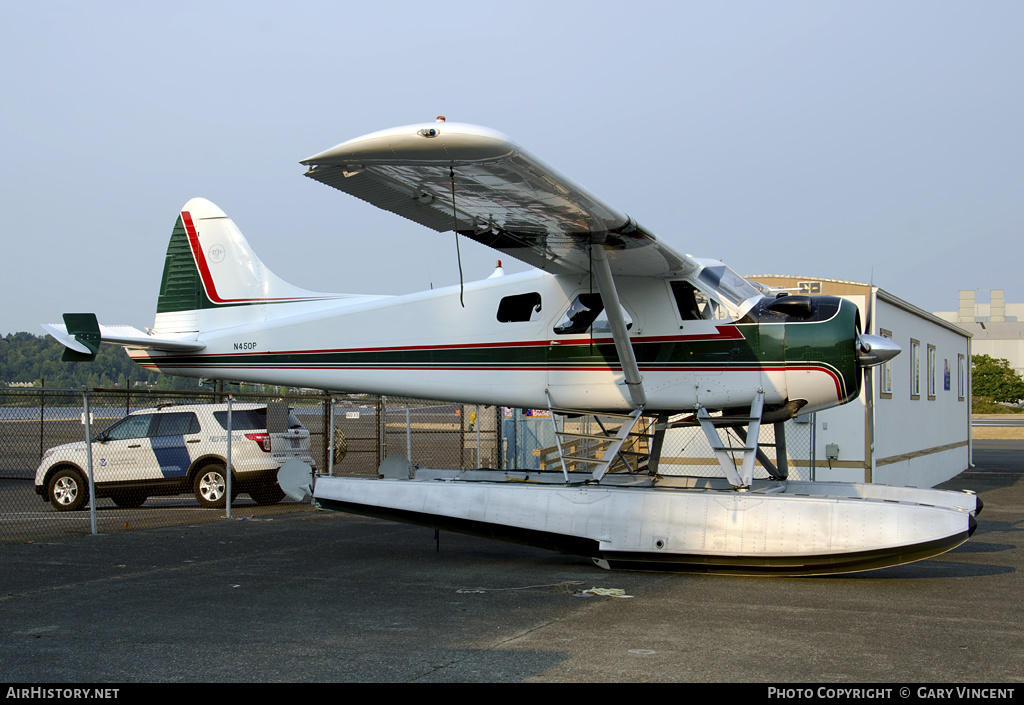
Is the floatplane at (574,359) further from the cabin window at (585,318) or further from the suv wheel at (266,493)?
the suv wheel at (266,493)

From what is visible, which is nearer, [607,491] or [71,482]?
[607,491]

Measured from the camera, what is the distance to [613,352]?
346 inches

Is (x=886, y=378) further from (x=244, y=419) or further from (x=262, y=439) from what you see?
(x=244, y=419)

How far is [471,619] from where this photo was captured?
5.64 metres

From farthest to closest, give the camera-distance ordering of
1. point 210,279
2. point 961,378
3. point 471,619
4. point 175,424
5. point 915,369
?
point 961,378
point 915,369
point 175,424
point 210,279
point 471,619

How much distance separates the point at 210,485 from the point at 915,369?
45.0 ft

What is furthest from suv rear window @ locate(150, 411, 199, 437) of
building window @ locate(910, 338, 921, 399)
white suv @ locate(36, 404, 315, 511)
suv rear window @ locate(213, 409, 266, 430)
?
building window @ locate(910, 338, 921, 399)

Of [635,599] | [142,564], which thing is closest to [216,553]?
[142,564]

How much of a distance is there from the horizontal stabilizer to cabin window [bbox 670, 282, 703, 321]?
19.9 feet

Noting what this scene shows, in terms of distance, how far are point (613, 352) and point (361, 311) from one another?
3.05 metres

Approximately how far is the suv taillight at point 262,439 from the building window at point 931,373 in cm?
1405

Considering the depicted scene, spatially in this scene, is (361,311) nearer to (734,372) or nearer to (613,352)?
(613,352)

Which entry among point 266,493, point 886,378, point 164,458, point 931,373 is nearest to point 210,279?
point 164,458
